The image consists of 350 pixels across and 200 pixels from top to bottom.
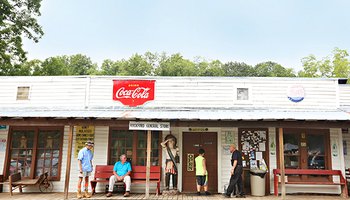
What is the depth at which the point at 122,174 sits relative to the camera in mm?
8969

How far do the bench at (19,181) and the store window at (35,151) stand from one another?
37 cm

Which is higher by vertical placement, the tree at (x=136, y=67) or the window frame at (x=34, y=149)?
the tree at (x=136, y=67)

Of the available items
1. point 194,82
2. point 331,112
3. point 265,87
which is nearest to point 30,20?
point 194,82

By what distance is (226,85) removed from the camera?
10281 millimetres

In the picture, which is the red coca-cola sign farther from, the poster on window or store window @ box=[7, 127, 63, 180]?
store window @ box=[7, 127, 63, 180]

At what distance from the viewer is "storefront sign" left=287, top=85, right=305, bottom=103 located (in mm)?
10047

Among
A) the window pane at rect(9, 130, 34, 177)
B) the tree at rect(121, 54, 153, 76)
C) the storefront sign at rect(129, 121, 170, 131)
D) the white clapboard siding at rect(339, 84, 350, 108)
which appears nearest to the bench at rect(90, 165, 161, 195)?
the storefront sign at rect(129, 121, 170, 131)

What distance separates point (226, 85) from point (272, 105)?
66.4 inches

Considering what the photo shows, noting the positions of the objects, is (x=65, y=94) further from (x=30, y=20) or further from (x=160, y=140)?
(x=30, y=20)

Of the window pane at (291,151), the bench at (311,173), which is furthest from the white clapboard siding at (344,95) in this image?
the bench at (311,173)

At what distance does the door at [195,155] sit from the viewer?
954 centimetres

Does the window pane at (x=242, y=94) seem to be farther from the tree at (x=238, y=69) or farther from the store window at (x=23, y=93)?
the tree at (x=238, y=69)

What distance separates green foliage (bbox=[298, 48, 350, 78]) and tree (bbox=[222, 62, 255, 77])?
28.0 feet

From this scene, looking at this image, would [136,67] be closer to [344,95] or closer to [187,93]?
[187,93]
